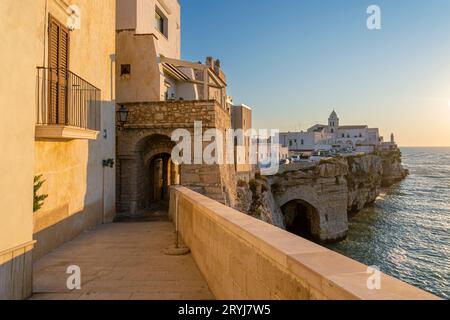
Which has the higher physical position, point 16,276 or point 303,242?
point 303,242

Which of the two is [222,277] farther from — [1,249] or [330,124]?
[330,124]

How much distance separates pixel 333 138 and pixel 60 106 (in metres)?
98.4

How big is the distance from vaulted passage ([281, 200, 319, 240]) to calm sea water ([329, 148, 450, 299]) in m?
2.77

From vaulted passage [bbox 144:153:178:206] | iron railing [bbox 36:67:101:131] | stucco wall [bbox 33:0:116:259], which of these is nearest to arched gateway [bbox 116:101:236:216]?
vaulted passage [bbox 144:153:178:206]

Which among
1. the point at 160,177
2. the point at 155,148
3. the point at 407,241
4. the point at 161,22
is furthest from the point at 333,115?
the point at 155,148

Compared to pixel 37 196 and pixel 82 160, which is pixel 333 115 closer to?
pixel 82 160

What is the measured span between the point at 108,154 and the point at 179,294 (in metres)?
7.95

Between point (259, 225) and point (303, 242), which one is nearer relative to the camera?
point (303, 242)

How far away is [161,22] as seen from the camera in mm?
19047

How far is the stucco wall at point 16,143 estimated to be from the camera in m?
3.81

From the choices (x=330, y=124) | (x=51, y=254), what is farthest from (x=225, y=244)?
(x=330, y=124)

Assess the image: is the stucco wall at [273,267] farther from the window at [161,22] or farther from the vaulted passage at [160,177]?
the window at [161,22]

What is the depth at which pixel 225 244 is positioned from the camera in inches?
152

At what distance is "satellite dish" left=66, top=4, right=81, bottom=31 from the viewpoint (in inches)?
316
